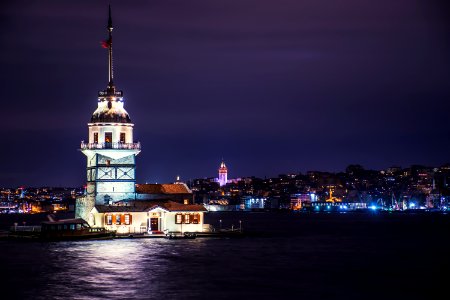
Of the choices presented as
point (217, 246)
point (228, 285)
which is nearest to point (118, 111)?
point (217, 246)

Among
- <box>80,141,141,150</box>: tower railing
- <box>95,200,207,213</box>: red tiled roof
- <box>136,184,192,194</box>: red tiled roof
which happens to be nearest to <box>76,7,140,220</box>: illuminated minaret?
<box>80,141,141,150</box>: tower railing

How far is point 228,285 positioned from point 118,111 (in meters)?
37.9

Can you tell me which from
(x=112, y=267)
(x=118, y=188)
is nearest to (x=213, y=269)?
(x=112, y=267)

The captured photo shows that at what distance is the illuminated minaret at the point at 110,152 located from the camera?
289 ft

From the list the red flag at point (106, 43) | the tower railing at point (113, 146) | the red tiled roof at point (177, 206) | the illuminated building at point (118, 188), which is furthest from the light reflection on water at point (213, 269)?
the red flag at point (106, 43)

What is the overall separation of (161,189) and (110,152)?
25.3 feet

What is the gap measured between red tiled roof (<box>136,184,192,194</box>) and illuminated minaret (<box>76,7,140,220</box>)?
2.62 meters

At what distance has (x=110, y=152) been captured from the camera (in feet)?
289

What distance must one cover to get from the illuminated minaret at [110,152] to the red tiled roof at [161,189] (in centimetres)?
262

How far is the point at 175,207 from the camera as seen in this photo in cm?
8800

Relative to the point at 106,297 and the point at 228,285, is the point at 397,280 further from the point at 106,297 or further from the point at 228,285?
the point at 106,297

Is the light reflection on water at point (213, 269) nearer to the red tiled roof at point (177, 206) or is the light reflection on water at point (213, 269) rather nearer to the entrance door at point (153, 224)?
the entrance door at point (153, 224)

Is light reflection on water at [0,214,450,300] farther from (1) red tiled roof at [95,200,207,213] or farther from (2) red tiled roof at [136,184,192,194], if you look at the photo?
(2) red tiled roof at [136,184,192,194]

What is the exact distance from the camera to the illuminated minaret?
88.0m
